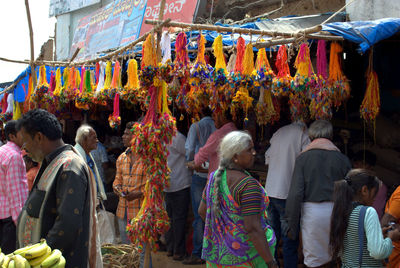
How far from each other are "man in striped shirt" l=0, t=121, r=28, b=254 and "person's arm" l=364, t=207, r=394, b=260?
116 inches

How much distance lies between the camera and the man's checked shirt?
5.19 m

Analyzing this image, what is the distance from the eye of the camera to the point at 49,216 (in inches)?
98.2

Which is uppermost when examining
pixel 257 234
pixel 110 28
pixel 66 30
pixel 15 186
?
pixel 66 30

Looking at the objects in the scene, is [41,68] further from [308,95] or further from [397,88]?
[397,88]

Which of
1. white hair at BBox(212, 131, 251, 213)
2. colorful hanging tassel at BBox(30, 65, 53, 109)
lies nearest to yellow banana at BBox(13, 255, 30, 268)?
white hair at BBox(212, 131, 251, 213)

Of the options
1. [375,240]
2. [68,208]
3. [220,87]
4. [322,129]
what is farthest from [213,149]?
[68,208]

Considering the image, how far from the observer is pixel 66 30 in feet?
50.5

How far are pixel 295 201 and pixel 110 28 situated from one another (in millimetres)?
8784

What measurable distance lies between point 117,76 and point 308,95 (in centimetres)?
268

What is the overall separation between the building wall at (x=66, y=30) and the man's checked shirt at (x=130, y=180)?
10.4 meters

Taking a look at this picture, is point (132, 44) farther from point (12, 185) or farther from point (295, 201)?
point (295, 201)

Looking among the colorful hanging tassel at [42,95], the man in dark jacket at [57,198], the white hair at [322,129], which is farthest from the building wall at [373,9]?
the man in dark jacket at [57,198]

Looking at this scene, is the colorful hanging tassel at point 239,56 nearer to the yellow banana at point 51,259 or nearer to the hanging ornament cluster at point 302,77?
the hanging ornament cluster at point 302,77

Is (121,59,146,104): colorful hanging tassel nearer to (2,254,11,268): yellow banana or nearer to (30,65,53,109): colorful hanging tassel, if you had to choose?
(30,65,53,109): colorful hanging tassel
